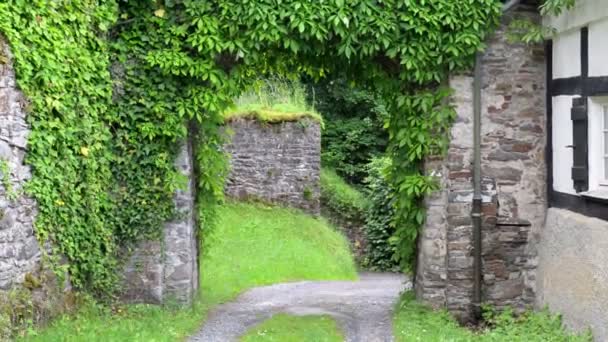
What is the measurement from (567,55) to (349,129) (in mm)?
17894

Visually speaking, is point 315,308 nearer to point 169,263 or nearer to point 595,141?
point 169,263

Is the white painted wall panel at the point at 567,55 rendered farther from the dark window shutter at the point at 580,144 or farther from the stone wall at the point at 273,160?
the stone wall at the point at 273,160

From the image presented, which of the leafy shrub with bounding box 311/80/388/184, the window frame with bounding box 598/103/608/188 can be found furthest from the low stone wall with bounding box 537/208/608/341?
the leafy shrub with bounding box 311/80/388/184

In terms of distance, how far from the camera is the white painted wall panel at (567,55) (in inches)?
330

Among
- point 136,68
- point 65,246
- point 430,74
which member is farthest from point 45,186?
point 430,74

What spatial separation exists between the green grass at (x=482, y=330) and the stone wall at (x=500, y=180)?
29 cm

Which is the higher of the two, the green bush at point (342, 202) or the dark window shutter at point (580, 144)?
the dark window shutter at point (580, 144)

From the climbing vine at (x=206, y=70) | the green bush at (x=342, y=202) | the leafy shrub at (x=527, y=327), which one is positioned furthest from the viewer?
the green bush at (x=342, y=202)

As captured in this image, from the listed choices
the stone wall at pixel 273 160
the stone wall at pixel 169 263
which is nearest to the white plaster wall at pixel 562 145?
the stone wall at pixel 169 263

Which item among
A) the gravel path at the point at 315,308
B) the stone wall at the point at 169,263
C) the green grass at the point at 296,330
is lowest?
the gravel path at the point at 315,308

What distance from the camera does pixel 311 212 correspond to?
18938 millimetres

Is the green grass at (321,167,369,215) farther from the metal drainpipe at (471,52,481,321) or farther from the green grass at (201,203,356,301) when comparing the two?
the metal drainpipe at (471,52,481,321)

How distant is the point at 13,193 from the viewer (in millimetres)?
6547

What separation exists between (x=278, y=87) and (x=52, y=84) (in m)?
13.3
